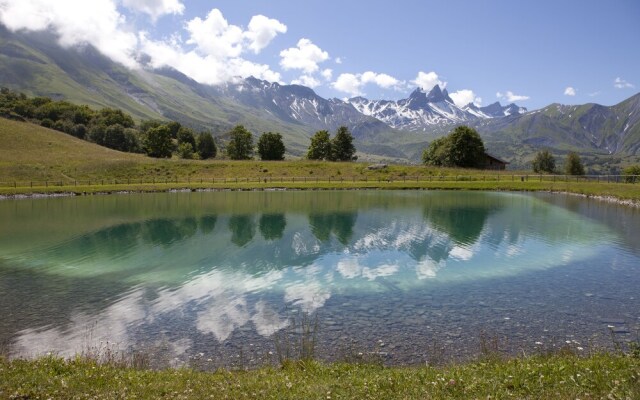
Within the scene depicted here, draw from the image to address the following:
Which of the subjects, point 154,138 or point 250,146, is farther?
point 250,146

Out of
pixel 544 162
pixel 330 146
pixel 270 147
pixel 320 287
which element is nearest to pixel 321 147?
pixel 330 146

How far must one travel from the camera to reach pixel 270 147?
586 feet

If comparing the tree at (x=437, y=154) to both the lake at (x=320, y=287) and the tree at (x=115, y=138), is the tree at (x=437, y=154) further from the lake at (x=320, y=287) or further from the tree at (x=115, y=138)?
the tree at (x=115, y=138)

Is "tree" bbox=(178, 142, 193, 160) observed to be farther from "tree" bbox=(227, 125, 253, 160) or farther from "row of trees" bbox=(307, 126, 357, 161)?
Result: "row of trees" bbox=(307, 126, 357, 161)

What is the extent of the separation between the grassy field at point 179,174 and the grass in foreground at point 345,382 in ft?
313

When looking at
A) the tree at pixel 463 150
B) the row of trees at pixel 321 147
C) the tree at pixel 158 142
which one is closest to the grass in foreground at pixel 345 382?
the tree at pixel 463 150

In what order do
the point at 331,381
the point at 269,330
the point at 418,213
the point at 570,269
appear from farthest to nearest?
the point at 418,213
the point at 570,269
the point at 269,330
the point at 331,381

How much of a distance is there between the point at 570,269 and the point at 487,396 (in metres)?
24.3

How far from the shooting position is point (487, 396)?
10773mm

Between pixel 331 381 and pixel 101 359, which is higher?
pixel 331 381

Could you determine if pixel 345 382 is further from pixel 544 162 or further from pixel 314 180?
pixel 544 162

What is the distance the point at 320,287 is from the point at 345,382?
14239mm

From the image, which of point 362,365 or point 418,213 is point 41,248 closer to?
point 362,365

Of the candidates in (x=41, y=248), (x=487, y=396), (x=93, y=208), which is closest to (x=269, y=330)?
(x=487, y=396)
